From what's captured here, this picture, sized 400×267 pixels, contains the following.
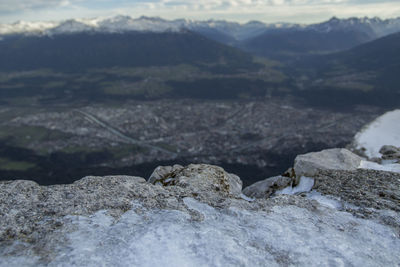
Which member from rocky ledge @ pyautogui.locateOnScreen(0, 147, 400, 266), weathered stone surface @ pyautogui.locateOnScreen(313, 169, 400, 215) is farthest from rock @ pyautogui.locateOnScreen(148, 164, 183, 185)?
weathered stone surface @ pyautogui.locateOnScreen(313, 169, 400, 215)

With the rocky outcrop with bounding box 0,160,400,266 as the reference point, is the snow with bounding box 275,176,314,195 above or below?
below

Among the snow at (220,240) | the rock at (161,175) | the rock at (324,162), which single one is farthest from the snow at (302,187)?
the rock at (161,175)

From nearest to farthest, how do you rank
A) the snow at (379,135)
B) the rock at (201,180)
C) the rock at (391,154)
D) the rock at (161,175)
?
1. the rock at (201,180)
2. the rock at (161,175)
3. the rock at (391,154)
4. the snow at (379,135)

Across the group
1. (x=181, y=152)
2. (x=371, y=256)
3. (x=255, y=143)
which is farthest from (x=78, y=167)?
(x=371, y=256)

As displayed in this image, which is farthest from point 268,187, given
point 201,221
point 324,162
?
point 201,221

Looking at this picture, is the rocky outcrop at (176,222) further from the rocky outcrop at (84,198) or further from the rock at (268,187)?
the rock at (268,187)

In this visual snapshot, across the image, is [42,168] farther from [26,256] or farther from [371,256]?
[371,256]

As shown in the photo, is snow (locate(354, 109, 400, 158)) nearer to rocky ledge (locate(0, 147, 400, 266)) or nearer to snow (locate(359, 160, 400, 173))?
snow (locate(359, 160, 400, 173))
